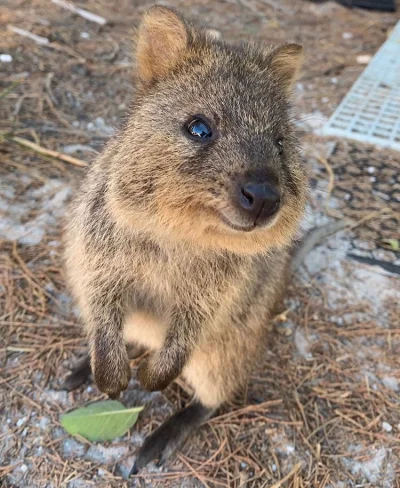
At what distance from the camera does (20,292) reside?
294 cm

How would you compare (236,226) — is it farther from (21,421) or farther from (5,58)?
(5,58)

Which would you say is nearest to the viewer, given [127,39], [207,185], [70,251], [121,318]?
[207,185]

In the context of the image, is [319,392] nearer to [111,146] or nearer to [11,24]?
[111,146]

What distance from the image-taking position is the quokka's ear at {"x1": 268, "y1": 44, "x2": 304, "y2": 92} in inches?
88.6

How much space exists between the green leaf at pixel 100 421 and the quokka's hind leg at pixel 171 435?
133 millimetres

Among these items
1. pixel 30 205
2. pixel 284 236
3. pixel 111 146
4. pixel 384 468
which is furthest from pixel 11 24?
pixel 384 468

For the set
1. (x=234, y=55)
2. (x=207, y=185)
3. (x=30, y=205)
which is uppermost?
(x=234, y=55)

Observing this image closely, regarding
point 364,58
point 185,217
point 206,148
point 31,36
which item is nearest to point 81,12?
point 31,36

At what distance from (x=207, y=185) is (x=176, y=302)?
0.69 m

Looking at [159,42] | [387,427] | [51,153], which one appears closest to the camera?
[159,42]

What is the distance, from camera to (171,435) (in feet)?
8.00

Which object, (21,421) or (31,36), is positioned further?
(31,36)

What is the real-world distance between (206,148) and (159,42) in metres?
0.59

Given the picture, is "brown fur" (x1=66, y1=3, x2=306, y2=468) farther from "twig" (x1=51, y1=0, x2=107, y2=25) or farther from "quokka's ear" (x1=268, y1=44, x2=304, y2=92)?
"twig" (x1=51, y1=0, x2=107, y2=25)
